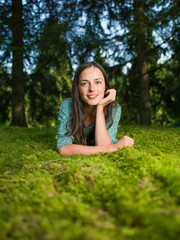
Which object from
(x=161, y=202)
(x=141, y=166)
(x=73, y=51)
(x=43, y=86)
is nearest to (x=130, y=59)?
(x=73, y=51)

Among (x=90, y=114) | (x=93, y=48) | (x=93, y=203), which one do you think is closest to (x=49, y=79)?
(x=93, y=48)

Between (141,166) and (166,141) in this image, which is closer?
(141,166)

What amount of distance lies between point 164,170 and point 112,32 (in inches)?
268

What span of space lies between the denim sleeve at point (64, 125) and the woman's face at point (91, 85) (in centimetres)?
34

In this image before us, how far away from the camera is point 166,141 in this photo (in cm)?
345

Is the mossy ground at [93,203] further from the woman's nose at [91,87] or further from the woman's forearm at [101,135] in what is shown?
the woman's nose at [91,87]

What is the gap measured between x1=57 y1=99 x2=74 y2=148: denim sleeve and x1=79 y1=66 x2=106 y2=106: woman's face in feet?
1.11

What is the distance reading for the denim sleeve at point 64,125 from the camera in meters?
2.88

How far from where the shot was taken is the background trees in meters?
6.97

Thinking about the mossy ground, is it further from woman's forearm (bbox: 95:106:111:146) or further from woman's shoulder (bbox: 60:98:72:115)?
woman's shoulder (bbox: 60:98:72:115)

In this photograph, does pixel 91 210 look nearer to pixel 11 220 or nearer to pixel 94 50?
pixel 11 220

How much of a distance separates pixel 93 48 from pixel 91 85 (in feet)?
17.8

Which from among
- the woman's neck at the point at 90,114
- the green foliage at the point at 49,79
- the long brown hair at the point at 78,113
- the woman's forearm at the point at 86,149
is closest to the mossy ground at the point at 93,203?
the woman's forearm at the point at 86,149

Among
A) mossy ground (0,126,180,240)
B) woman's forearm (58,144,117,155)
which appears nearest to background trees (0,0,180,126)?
woman's forearm (58,144,117,155)
